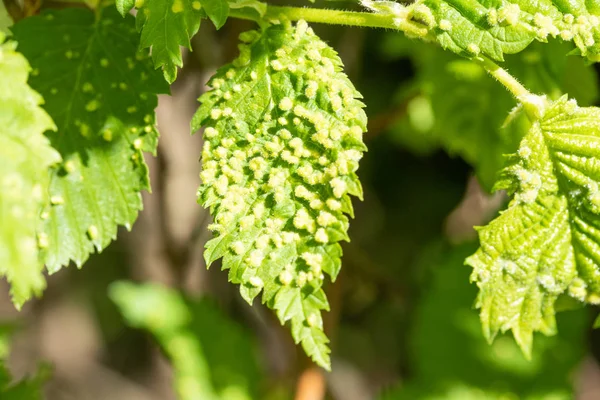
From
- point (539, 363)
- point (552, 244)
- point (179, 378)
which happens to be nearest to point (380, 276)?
point (539, 363)

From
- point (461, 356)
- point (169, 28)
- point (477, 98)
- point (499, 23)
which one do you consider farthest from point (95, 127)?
point (461, 356)

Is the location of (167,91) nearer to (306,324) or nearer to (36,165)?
(36,165)

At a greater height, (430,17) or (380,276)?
(430,17)

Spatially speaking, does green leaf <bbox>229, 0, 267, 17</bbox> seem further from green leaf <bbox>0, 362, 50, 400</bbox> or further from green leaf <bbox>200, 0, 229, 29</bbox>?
green leaf <bbox>0, 362, 50, 400</bbox>

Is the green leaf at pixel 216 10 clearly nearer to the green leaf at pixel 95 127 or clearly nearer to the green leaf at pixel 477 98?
the green leaf at pixel 95 127

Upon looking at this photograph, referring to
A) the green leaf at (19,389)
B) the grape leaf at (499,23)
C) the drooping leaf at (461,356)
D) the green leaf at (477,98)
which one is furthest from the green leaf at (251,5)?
the drooping leaf at (461,356)

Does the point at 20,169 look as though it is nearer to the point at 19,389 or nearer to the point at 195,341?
the point at 19,389
